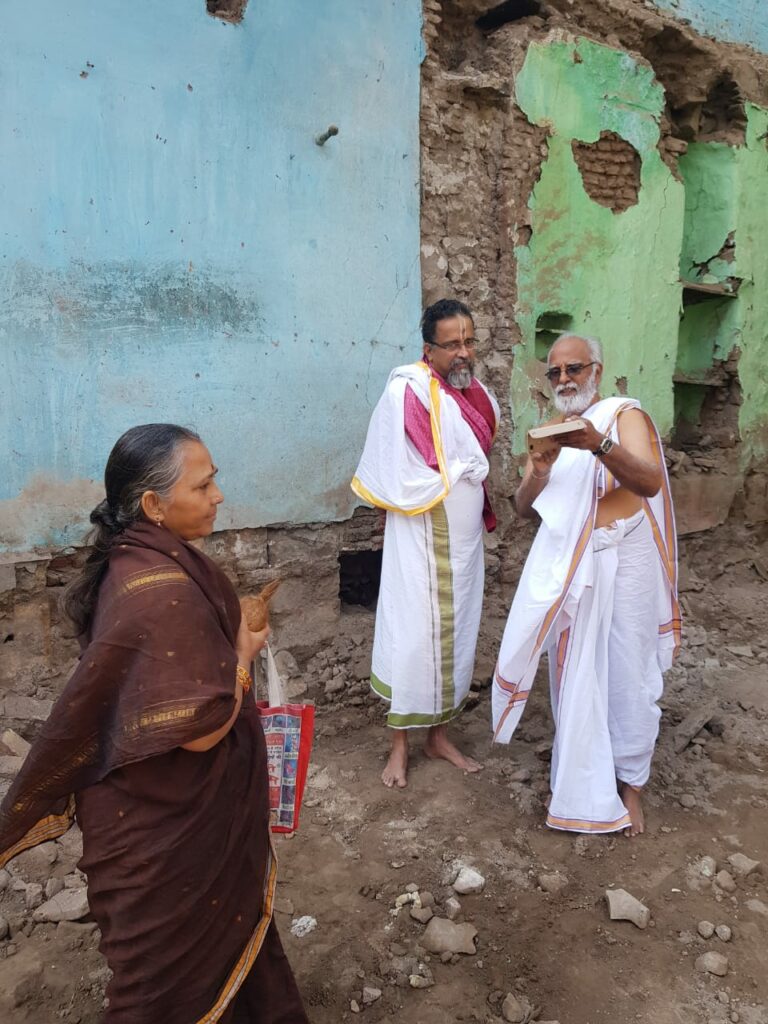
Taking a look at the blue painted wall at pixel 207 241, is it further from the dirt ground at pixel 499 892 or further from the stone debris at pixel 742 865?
the stone debris at pixel 742 865

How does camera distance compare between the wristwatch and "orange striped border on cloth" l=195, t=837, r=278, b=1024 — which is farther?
the wristwatch

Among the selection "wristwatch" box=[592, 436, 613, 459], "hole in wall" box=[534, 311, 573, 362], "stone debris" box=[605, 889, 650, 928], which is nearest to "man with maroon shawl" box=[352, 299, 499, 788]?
"wristwatch" box=[592, 436, 613, 459]

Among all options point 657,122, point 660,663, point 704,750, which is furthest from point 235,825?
point 657,122

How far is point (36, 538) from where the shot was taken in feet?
11.3

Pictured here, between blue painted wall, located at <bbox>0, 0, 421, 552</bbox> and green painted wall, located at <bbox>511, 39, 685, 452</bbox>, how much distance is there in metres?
0.96

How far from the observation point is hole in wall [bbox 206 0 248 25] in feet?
12.1

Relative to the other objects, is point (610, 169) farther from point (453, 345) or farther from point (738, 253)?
point (453, 345)

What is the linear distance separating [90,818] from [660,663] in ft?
7.66

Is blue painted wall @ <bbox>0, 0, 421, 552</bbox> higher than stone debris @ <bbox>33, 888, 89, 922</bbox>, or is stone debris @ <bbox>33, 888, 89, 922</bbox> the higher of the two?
blue painted wall @ <bbox>0, 0, 421, 552</bbox>

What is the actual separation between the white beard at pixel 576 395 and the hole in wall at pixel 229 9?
2.43m

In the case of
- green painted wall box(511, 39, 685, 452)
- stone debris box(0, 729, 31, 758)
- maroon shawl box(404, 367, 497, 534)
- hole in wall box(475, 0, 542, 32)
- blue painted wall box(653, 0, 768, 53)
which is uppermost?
blue painted wall box(653, 0, 768, 53)

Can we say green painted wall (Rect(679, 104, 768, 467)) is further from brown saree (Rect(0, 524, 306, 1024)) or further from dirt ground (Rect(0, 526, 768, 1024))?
brown saree (Rect(0, 524, 306, 1024))

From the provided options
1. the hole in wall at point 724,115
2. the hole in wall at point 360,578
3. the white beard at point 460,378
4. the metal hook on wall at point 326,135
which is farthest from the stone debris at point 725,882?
the hole in wall at point 724,115

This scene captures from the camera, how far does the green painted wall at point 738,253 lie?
6184 millimetres
